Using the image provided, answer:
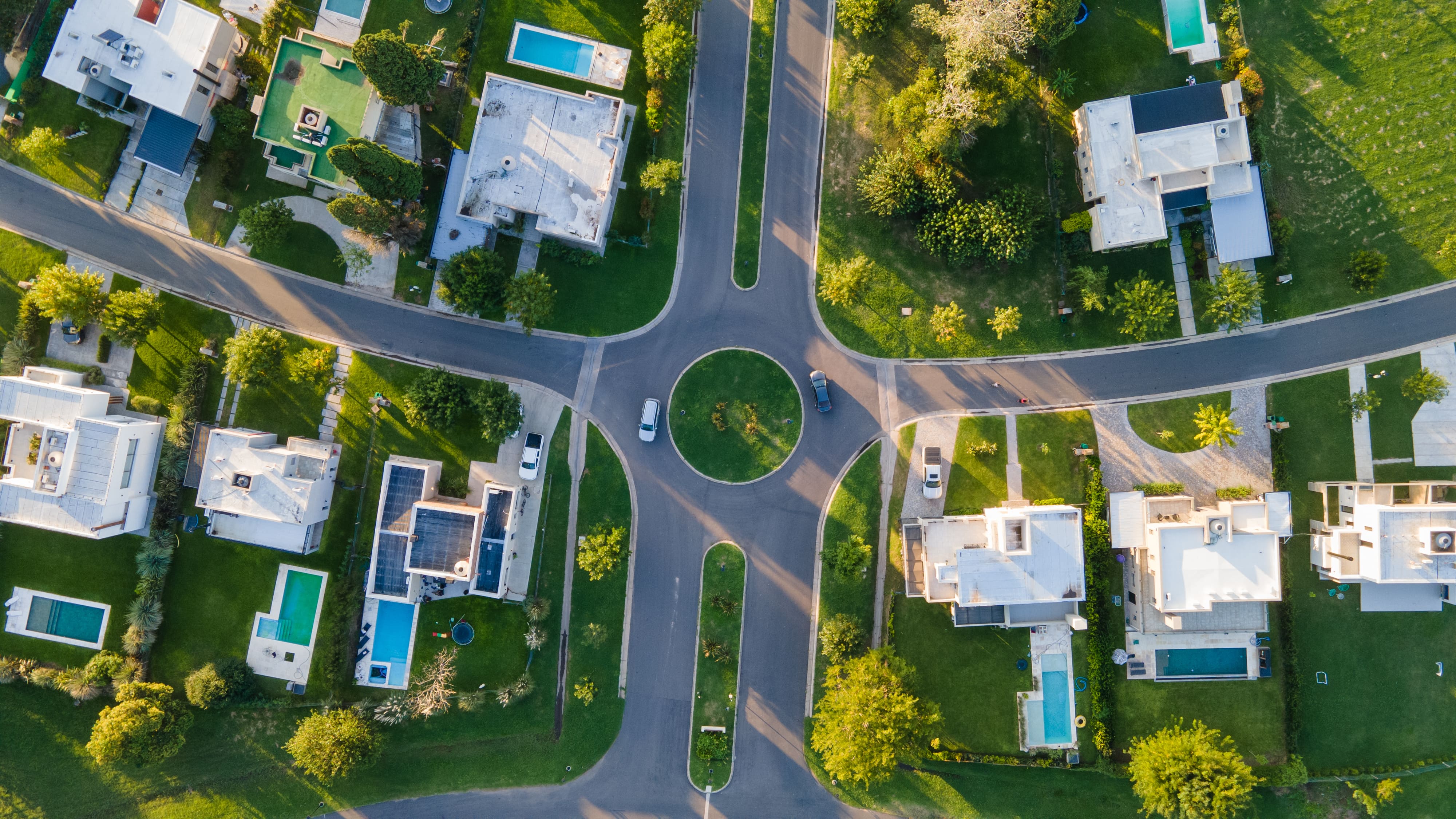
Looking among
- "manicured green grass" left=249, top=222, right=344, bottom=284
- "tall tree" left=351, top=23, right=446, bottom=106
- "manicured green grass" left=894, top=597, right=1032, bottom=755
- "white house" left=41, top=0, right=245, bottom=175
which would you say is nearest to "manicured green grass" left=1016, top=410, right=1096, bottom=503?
"manicured green grass" left=894, top=597, right=1032, bottom=755

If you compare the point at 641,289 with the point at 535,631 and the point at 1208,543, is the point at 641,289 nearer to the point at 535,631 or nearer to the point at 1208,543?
the point at 535,631

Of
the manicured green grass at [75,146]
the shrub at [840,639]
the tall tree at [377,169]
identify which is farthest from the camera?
the manicured green grass at [75,146]

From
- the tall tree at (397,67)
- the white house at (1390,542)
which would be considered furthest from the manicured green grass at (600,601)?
the white house at (1390,542)

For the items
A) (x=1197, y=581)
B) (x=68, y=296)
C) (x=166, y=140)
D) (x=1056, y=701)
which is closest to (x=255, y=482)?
(x=68, y=296)

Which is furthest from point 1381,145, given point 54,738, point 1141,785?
point 54,738

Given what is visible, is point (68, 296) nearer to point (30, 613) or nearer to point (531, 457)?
point (30, 613)

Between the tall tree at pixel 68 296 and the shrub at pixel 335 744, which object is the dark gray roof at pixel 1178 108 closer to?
the shrub at pixel 335 744
